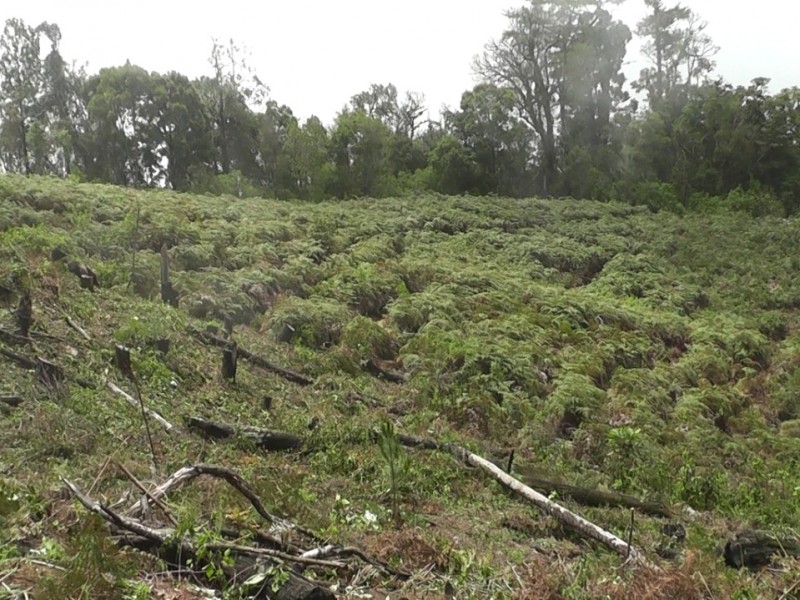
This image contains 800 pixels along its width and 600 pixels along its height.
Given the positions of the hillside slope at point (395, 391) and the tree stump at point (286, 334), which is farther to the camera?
the tree stump at point (286, 334)

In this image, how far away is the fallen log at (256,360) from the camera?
8500 mm

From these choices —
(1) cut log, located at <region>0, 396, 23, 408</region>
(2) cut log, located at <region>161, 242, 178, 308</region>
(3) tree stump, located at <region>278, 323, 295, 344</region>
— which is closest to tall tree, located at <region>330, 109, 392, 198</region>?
(2) cut log, located at <region>161, 242, 178, 308</region>

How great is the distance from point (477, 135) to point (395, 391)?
2304 centimetres

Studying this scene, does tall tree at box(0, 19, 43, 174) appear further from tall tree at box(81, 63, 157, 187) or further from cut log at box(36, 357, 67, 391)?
cut log at box(36, 357, 67, 391)

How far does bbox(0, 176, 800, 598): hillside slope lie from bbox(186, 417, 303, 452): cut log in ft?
0.32

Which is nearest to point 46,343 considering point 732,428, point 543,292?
point 732,428

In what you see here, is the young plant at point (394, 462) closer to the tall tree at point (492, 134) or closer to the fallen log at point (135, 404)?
the fallen log at point (135, 404)

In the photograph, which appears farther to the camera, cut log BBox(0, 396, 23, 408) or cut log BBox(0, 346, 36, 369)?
cut log BBox(0, 346, 36, 369)

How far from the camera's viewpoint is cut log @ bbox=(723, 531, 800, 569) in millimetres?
4484

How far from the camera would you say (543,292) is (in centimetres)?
1409

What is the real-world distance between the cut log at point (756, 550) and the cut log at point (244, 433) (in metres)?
3.69

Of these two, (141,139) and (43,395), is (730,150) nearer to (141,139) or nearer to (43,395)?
(141,139)

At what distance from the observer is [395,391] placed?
9062 mm

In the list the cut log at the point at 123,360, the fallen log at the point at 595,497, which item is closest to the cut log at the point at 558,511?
the fallen log at the point at 595,497
